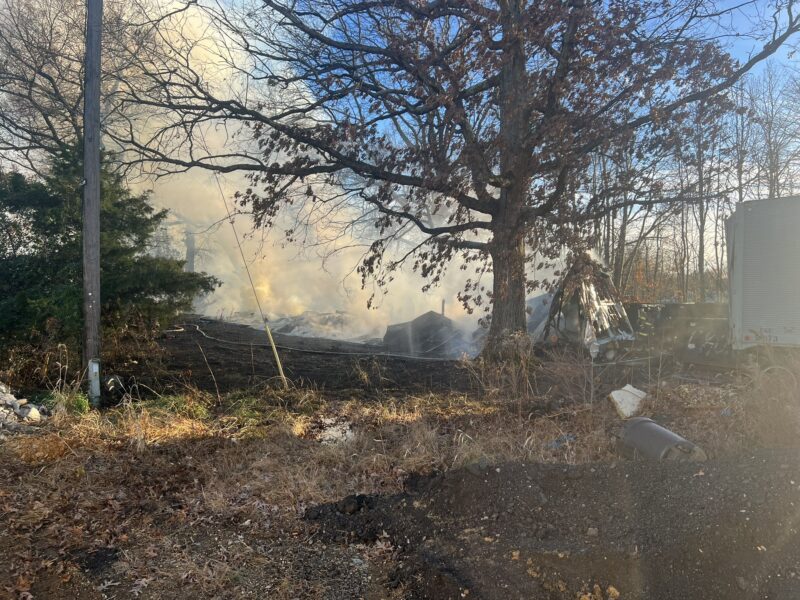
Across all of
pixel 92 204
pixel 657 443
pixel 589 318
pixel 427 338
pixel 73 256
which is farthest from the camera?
pixel 427 338

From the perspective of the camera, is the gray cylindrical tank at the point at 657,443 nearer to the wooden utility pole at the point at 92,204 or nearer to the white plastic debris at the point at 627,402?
the white plastic debris at the point at 627,402

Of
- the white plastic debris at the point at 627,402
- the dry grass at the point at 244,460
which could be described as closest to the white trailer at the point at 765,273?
the dry grass at the point at 244,460

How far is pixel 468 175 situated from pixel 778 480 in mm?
7316

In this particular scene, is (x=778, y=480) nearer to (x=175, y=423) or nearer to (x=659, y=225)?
(x=175, y=423)

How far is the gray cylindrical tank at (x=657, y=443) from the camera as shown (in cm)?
410

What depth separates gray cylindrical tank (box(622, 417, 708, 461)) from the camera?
161 inches

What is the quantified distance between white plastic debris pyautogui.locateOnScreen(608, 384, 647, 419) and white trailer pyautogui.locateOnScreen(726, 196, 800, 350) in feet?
13.8

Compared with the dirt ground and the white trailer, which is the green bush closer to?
the dirt ground

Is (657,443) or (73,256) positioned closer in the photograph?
(657,443)

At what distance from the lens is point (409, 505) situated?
4000mm

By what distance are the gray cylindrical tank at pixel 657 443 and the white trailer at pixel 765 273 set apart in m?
5.57

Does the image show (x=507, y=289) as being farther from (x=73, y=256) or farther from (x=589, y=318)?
(x=73, y=256)

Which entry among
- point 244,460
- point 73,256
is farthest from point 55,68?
point 244,460

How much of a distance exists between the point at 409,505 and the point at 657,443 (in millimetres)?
2010
